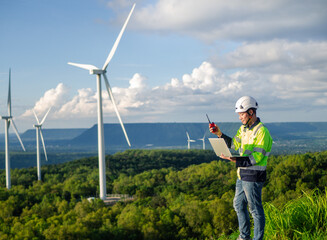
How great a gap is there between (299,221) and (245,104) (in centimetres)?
461

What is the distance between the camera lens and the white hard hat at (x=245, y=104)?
11328 millimetres

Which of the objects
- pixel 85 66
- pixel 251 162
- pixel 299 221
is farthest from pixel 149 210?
pixel 251 162

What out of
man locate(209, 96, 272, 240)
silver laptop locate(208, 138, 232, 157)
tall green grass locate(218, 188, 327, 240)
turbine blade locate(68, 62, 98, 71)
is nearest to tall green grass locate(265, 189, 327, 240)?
tall green grass locate(218, 188, 327, 240)

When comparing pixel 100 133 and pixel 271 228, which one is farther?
pixel 100 133

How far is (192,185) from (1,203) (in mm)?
63969

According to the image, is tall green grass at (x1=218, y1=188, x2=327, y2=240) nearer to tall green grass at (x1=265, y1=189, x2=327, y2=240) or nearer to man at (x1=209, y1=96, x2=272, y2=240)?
tall green grass at (x1=265, y1=189, x2=327, y2=240)

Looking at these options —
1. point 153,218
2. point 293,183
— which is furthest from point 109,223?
point 293,183

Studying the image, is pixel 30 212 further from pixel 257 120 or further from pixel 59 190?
pixel 257 120

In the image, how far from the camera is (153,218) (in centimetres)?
7019

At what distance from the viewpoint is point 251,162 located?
35.4 ft

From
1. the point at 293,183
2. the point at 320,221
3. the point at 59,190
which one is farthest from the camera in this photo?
the point at 59,190

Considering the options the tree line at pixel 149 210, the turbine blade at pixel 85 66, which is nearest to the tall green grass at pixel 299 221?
the tree line at pixel 149 210

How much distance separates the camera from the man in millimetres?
10875

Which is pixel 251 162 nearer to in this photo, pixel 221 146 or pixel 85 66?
pixel 221 146
